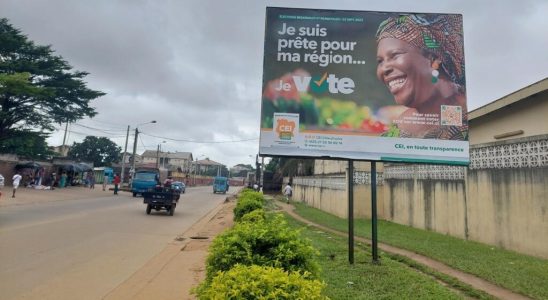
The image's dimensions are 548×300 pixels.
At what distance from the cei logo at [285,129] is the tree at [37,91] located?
1072 inches

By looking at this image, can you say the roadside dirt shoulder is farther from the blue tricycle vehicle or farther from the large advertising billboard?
the blue tricycle vehicle

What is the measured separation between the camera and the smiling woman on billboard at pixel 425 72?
7172 mm

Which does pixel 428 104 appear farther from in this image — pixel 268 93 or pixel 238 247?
pixel 238 247

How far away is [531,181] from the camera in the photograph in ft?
27.6

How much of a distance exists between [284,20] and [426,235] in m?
8.07

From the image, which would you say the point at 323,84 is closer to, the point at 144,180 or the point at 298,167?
the point at 144,180

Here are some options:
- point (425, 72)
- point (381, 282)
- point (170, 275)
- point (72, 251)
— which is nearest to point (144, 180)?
point (72, 251)

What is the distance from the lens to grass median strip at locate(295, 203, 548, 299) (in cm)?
607

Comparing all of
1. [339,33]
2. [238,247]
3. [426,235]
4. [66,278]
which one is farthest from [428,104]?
[66,278]

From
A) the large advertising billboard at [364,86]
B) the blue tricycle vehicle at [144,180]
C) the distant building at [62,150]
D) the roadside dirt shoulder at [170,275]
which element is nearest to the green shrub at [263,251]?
the roadside dirt shoulder at [170,275]

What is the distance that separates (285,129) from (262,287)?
474 cm

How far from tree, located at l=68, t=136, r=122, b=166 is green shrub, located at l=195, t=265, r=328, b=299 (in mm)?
84664

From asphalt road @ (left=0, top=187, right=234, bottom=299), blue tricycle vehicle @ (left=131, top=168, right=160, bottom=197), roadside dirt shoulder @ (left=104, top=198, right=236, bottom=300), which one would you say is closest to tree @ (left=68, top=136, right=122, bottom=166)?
blue tricycle vehicle @ (left=131, top=168, right=160, bottom=197)

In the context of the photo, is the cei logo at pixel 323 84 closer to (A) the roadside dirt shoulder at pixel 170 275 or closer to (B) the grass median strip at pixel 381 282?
(B) the grass median strip at pixel 381 282
